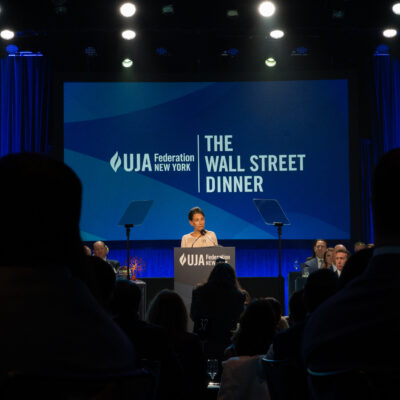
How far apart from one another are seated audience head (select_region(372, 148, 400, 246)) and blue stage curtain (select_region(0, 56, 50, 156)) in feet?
29.0

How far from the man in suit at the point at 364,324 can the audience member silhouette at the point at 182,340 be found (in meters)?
2.02

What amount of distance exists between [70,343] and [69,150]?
8358mm

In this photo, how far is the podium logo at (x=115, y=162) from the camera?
8.90 metres

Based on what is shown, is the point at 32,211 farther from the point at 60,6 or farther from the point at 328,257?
the point at 60,6

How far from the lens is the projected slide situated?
346 inches

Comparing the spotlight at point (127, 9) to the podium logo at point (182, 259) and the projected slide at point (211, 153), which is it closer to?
the projected slide at point (211, 153)

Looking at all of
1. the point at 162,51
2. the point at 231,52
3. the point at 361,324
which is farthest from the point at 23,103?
the point at 361,324

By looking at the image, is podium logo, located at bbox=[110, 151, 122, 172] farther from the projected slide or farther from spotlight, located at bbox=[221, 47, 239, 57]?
spotlight, located at bbox=[221, 47, 239, 57]

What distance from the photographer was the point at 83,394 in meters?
0.78

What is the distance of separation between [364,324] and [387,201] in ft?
0.64

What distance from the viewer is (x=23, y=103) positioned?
9305 mm

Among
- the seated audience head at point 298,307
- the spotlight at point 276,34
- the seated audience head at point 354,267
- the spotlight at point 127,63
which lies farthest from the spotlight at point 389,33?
the seated audience head at point 354,267

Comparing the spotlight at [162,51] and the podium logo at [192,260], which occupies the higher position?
the spotlight at [162,51]

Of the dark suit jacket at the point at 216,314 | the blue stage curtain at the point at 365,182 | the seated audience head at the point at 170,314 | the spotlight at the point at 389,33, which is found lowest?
the dark suit jacket at the point at 216,314
